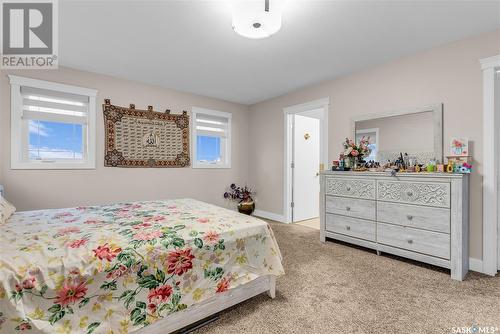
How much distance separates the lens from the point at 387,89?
→ 3.07 m

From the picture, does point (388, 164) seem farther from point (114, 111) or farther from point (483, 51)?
point (114, 111)

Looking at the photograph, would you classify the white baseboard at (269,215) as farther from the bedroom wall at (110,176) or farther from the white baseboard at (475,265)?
the white baseboard at (475,265)

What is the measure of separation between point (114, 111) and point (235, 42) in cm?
218

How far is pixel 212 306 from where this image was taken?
1.61 metres

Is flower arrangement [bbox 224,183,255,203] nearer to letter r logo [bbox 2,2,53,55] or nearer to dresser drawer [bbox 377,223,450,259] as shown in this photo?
dresser drawer [bbox 377,223,450,259]

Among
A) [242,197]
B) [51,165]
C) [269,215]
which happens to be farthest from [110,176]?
[269,215]

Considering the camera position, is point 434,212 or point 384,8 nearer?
point 384,8

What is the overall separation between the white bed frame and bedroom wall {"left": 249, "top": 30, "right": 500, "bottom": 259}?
227 cm

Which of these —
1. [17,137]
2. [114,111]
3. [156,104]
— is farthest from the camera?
[156,104]

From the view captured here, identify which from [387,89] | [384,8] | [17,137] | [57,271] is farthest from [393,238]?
[17,137]

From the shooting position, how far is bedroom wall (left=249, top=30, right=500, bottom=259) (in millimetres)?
2398

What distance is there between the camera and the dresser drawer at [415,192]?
7.52ft

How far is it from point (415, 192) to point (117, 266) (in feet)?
9.06

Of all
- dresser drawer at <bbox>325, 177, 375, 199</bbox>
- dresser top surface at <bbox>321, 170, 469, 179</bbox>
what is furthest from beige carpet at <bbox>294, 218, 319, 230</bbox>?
dresser top surface at <bbox>321, 170, 469, 179</bbox>
